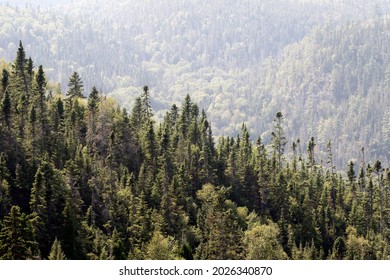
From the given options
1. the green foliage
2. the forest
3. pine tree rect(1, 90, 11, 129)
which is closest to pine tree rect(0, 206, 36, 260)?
the forest

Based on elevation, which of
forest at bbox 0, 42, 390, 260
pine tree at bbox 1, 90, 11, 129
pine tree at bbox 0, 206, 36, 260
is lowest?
pine tree at bbox 0, 206, 36, 260

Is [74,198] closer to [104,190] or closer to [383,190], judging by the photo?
[104,190]

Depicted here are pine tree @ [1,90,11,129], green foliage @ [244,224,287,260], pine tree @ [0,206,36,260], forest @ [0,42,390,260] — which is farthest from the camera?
pine tree @ [1,90,11,129]

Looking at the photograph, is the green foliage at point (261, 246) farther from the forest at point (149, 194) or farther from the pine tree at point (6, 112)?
the pine tree at point (6, 112)

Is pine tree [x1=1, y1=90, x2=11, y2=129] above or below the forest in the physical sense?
above

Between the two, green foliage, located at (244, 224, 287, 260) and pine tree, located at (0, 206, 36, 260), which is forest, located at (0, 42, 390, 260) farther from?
green foliage, located at (244, 224, 287, 260)

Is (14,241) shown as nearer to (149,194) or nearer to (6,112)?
(6,112)

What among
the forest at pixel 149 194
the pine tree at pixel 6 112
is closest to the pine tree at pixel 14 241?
the forest at pixel 149 194


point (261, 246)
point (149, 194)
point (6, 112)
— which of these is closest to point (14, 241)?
point (6, 112)

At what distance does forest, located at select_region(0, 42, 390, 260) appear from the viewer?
105625 millimetres

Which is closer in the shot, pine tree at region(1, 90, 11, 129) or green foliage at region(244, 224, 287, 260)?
green foliage at region(244, 224, 287, 260)
